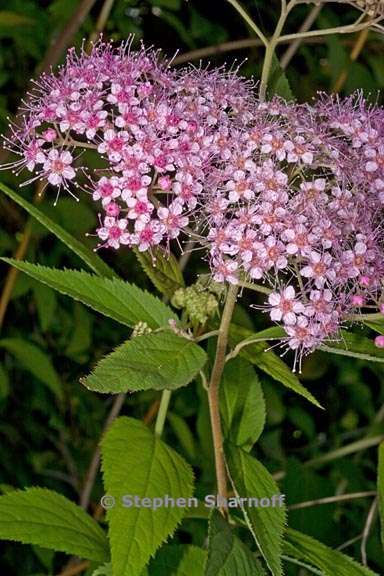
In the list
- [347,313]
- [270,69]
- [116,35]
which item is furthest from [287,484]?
[116,35]

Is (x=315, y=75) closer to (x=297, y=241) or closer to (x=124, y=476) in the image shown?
(x=297, y=241)

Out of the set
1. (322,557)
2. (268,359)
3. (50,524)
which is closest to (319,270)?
(268,359)

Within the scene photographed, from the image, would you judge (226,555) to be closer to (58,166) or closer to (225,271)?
(225,271)

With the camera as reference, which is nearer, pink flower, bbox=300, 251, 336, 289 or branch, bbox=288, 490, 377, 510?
pink flower, bbox=300, 251, 336, 289

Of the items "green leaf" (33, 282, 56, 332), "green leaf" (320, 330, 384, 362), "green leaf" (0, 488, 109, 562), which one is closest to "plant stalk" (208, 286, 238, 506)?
"green leaf" (320, 330, 384, 362)

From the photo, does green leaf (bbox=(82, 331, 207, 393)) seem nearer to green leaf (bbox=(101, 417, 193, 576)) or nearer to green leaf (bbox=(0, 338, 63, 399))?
green leaf (bbox=(101, 417, 193, 576))

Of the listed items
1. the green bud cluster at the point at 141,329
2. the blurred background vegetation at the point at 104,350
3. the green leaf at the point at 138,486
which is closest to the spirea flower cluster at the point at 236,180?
the green bud cluster at the point at 141,329
